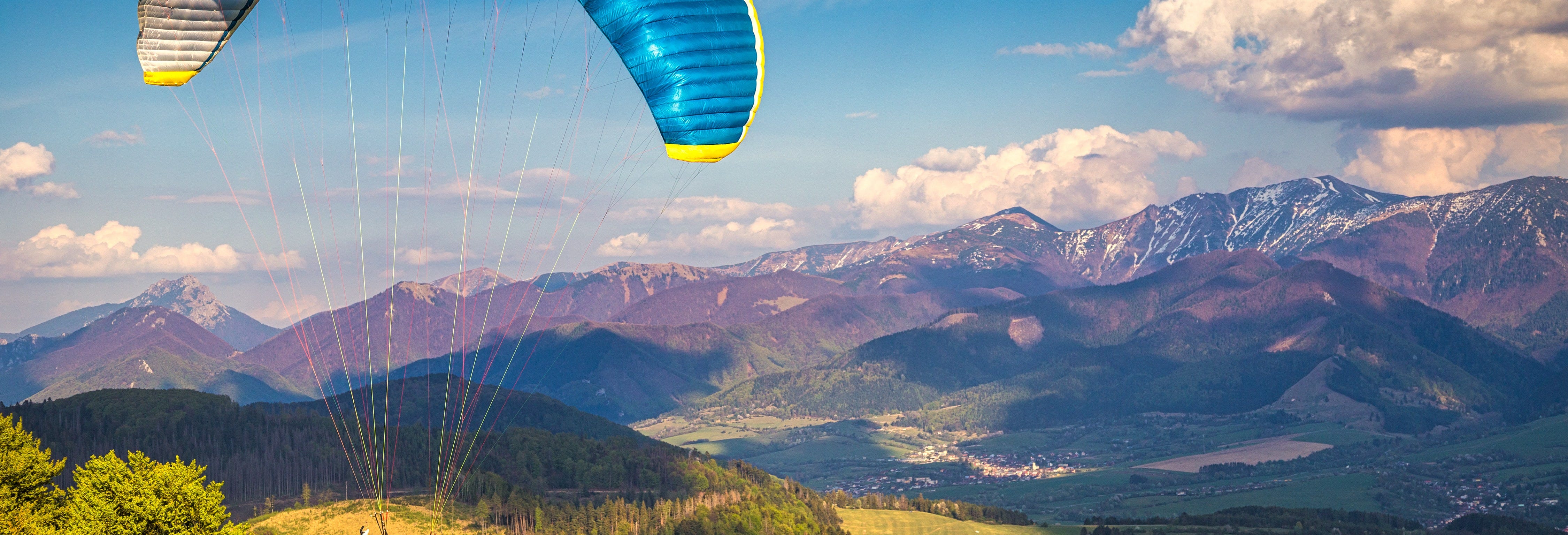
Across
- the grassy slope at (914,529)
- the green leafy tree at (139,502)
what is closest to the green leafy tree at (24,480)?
the green leafy tree at (139,502)

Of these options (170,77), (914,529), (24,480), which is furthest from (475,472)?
(170,77)

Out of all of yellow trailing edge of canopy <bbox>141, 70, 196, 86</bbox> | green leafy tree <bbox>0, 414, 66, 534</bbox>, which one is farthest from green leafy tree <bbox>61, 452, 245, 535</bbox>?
yellow trailing edge of canopy <bbox>141, 70, 196, 86</bbox>

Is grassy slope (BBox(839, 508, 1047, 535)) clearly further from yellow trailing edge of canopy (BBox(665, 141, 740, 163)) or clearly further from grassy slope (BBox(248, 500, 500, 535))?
yellow trailing edge of canopy (BBox(665, 141, 740, 163))

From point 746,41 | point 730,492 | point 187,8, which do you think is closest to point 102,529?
point 187,8

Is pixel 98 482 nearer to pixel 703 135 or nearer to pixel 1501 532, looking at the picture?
pixel 703 135

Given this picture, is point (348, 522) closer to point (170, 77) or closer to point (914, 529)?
point (914, 529)

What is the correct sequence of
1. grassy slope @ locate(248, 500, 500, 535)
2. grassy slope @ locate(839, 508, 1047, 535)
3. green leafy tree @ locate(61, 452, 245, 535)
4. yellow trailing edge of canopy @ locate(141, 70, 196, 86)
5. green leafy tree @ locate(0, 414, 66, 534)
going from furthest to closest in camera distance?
1. grassy slope @ locate(839, 508, 1047, 535)
2. grassy slope @ locate(248, 500, 500, 535)
3. green leafy tree @ locate(0, 414, 66, 534)
4. green leafy tree @ locate(61, 452, 245, 535)
5. yellow trailing edge of canopy @ locate(141, 70, 196, 86)
